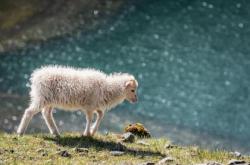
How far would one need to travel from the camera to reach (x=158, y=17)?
7119 centimetres

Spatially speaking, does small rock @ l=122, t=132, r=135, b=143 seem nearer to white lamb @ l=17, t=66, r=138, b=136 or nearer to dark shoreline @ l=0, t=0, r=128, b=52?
white lamb @ l=17, t=66, r=138, b=136

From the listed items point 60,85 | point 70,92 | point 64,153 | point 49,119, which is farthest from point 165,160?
point 49,119

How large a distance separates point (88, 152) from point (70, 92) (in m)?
2.38

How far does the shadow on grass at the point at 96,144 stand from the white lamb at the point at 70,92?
0.78 metres

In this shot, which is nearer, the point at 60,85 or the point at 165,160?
the point at 165,160

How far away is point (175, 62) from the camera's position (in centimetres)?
5906

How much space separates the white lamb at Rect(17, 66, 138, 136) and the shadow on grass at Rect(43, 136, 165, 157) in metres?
0.78

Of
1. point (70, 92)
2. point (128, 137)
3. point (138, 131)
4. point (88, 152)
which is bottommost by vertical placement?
point (88, 152)

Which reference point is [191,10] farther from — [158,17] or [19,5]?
[19,5]

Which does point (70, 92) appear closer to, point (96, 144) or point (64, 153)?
point (96, 144)

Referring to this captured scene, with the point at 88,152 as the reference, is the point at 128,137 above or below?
above

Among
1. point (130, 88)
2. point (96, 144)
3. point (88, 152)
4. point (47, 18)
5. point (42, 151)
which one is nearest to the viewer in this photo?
point (42, 151)

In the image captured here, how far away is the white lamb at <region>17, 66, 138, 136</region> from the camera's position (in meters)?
19.4

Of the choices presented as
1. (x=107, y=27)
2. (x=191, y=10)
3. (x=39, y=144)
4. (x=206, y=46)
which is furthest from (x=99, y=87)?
(x=191, y=10)
